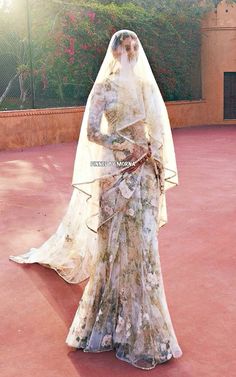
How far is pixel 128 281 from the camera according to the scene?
3312mm

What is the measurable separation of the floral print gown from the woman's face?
191 mm

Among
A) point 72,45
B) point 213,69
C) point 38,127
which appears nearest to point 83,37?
point 72,45

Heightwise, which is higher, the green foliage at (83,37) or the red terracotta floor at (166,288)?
the green foliage at (83,37)

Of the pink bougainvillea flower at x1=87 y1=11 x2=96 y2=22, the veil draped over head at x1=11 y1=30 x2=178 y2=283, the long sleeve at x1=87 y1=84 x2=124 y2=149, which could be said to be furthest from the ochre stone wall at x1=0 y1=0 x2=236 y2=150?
the long sleeve at x1=87 y1=84 x2=124 y2=149

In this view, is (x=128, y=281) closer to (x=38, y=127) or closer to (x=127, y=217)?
(x=127, y=217)

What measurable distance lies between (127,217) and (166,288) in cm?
144

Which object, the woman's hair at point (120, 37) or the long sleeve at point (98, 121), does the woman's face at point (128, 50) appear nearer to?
the woman's hair at point (120, 37)

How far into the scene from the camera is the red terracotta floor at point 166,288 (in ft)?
10.8

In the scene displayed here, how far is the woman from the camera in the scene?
3.27 metres

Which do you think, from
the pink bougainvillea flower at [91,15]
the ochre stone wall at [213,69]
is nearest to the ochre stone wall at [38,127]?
the pink bougainvillea flower at [91,15]

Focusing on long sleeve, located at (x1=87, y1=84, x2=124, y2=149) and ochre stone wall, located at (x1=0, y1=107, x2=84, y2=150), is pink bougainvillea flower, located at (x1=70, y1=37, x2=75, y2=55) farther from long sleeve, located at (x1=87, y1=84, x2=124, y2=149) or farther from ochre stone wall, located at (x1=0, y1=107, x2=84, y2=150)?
long sleeve, located at (x1=87, y1=84, x2=124, y2=149)

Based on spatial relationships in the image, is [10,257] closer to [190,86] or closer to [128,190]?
[128,190]

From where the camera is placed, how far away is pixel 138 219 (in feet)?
10.9

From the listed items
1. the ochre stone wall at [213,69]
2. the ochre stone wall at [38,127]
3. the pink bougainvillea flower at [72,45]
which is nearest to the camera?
the ochre stone wall at [38,127]
